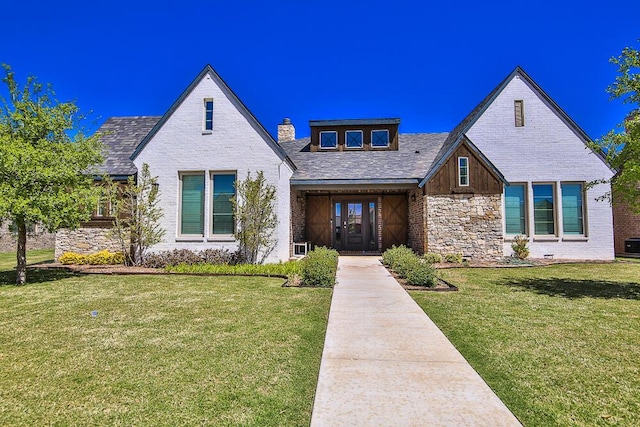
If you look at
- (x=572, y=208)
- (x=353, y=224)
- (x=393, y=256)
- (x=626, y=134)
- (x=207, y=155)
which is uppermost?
(x=207, y=155)

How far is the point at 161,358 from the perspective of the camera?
13.1 ft

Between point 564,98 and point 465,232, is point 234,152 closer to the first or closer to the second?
point 465,232

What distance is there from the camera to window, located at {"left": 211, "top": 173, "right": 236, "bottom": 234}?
12625 millimetres

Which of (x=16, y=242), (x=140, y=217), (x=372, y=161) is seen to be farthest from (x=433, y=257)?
(x=16, y=242)

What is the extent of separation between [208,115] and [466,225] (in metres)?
10.8

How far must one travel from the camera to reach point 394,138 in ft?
59.6

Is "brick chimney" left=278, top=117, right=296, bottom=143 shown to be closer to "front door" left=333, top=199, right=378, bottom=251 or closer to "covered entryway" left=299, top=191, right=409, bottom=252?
"covered entryway" left=299, top=191, right=409, bottom=252

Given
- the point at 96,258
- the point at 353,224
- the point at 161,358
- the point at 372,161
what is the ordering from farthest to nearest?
the point at 353,224 → the point at 372,161 → the point at 96,258 → the point at 161,358

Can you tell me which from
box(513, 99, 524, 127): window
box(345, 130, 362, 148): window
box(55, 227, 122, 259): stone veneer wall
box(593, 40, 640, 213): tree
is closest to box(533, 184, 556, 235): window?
box(513, 99, 524, 127): window

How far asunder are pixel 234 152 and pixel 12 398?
1029cm

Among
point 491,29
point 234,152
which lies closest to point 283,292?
point 234,152

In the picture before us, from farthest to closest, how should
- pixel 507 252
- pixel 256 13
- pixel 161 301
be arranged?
pixel 507 252 < pixel 256 13 < pixel 161 301

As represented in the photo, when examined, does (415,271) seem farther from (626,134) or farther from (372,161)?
(372,161)

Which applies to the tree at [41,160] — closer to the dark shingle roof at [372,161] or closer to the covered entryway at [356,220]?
the dark shingle roof at [372,161]
